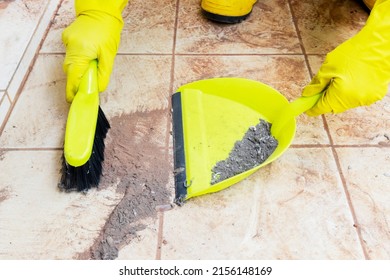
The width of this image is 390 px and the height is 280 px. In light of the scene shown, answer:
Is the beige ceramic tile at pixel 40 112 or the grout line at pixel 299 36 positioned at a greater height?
the grout line at pixel 299 36

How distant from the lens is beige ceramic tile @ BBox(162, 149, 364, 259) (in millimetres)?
674

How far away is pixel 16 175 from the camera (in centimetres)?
77

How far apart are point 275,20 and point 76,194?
0.75 meters

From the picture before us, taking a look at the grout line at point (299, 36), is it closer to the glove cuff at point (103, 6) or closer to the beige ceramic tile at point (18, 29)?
the glove cuff at point (103, 6)

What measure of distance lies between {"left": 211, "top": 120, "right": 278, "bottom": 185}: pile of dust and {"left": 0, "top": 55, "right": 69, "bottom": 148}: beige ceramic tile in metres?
0.35

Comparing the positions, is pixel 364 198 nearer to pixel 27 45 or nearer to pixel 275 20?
pixel 275 20

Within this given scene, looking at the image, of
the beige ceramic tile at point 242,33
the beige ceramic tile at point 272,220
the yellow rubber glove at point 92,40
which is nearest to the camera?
the beige ceramic tile at point 272,220

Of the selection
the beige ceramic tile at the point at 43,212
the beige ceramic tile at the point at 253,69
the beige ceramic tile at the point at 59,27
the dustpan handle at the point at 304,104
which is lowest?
the beige ceramic tile at the point at 43,212

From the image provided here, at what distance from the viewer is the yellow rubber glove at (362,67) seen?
2.30 feet

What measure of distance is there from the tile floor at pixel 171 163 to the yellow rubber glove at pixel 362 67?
150 millimetres

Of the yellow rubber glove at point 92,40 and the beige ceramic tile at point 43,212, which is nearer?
the beige ceramic tile at point 43,212

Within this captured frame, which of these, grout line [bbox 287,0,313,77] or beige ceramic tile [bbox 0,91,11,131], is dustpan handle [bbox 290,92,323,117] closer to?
grout line [bbox 287,0,313,77]

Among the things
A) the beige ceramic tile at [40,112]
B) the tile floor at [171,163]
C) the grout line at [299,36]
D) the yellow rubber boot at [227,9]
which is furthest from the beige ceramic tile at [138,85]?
the grout line at [299,36]

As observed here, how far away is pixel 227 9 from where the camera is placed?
1073 mm
